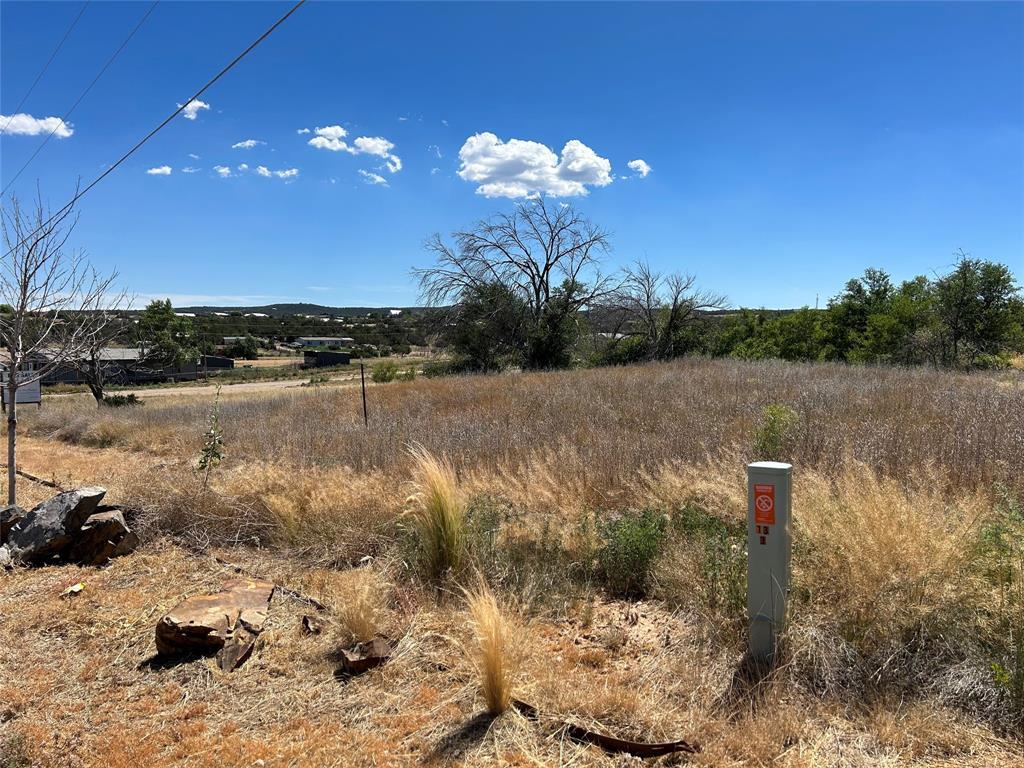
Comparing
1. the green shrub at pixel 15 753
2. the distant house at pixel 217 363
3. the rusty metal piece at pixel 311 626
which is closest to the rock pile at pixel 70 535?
the rusty metal piece at pixel 311 626

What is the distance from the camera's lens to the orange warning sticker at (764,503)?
2945 millimetres

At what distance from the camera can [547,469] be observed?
6680 millimetres

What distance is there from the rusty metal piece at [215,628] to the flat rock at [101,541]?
6.62ft

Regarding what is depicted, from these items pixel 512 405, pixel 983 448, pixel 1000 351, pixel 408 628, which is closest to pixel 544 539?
pixel 408 628

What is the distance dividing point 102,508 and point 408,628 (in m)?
4.12

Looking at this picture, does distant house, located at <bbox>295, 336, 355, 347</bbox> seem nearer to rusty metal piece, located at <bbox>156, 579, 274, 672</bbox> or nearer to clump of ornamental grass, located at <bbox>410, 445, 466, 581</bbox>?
clump of ornamental grass, located at <bbox>410, 445, 466, 581</bbox>

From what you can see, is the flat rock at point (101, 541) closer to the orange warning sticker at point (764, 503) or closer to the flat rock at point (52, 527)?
the flat rock at point (52, 527)

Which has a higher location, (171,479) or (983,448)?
(983,448)

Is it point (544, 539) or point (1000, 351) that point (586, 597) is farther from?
point (1000, 351)

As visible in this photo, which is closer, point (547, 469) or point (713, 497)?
point (713, 497)

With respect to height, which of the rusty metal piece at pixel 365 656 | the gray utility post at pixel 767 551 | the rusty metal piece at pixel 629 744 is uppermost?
the gray utility post at pixel 767 551

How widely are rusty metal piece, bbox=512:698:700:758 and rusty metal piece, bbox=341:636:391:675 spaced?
1206 mm

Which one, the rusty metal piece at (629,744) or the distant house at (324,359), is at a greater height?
the distant house at (324,359)

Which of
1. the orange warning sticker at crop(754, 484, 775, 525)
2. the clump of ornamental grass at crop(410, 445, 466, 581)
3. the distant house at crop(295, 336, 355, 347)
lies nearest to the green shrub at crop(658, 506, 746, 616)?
the orange warning sticker at crop(754, 484, 775, 525)
